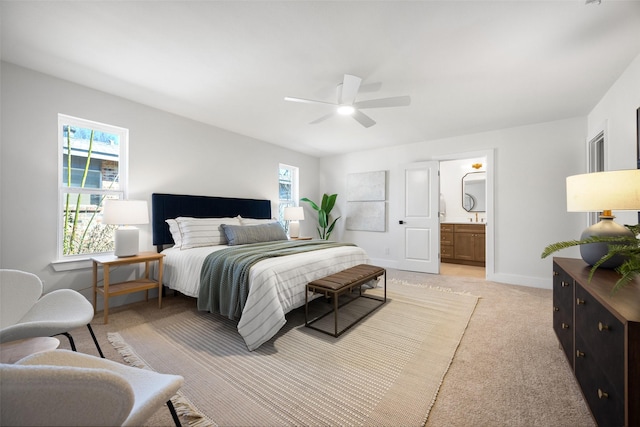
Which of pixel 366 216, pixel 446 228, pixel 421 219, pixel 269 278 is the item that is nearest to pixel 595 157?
pixel 421 219

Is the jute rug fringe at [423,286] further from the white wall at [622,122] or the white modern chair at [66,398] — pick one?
the white modern chair at [66,398]

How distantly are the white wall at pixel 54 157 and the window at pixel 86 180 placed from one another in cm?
9

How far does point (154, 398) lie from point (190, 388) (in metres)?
0.97

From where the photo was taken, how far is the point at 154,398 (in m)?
0.83

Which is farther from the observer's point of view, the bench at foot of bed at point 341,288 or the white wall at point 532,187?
the white wall at point 532,187

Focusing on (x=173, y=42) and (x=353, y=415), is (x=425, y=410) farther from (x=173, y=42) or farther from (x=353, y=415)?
(x=173, y=42)

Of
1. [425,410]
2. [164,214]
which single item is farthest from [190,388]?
[164,214]

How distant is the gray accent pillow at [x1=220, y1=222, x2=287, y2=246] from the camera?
11.2 feet

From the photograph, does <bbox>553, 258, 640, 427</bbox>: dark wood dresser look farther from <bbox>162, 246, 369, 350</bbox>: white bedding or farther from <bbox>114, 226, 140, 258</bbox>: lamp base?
<bbox>114, 226, 140, 258</bbox>: lamp base

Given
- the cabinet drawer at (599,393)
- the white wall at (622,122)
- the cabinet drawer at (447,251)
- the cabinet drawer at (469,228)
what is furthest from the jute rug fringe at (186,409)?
the cabinet drawer at (469,228)

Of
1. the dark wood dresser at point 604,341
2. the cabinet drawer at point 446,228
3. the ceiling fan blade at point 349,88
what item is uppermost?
the ceiling fan blade at point 349,88

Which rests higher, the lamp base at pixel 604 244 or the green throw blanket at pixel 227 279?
the lamp base at pixel 604 244

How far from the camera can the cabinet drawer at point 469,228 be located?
17.8ft

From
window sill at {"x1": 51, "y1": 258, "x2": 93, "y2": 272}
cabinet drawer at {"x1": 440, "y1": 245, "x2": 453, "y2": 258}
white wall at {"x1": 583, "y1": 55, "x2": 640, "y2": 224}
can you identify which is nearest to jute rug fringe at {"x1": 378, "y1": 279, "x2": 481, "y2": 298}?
white wall at {"x1": 583, "y1": 55, "x2": 640, "y2": 224}
